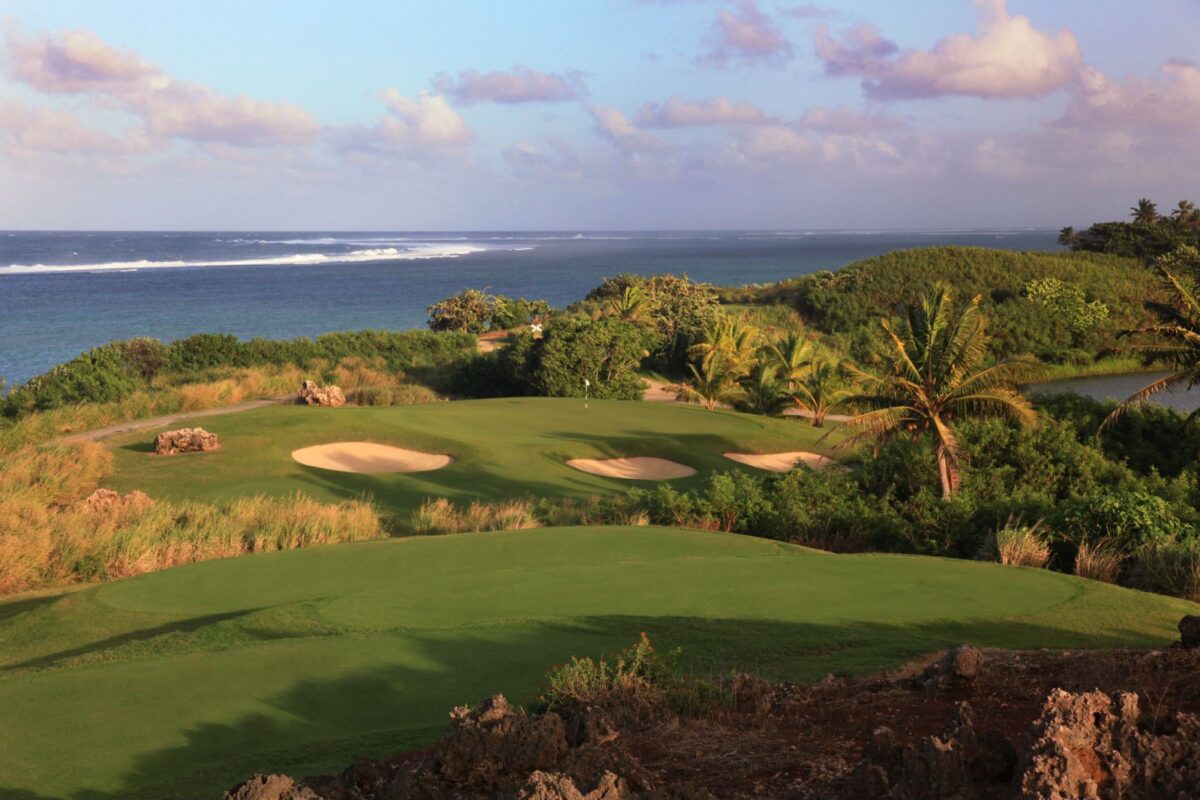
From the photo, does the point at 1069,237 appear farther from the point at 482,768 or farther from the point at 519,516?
the point at 482,768

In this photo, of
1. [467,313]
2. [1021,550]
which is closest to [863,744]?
[1021,550]

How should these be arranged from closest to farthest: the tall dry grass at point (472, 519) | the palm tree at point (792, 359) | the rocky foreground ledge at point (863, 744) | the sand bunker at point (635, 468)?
the rocky foreground ledge at point (863, 744), the tall dry grass at point (472, 519), the sand bunker at point (635, 468), the palm tree at point (792, 359)

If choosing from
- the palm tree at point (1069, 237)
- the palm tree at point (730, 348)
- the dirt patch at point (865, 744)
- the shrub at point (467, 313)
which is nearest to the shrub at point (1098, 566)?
the dirt patch at point (865, 744)

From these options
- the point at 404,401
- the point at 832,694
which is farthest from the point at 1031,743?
the point at 404,401

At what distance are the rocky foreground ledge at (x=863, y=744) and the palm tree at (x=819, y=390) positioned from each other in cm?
→ 3310

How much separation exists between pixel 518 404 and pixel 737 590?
2328cm

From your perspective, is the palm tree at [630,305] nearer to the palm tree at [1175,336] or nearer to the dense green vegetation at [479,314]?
the dense green vegetation at [479,314]

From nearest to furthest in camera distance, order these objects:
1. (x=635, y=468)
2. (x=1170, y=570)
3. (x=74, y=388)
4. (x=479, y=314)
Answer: (x=1170, y=570), (x=635, y=468), (x=74, y=388), (x=479, y=314)

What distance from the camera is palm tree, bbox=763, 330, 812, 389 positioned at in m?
41.3

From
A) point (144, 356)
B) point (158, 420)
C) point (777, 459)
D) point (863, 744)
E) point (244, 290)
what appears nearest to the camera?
point (863, 744)

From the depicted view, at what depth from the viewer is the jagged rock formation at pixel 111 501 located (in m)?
17.3

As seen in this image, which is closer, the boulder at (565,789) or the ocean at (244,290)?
the boulder at (565,789)

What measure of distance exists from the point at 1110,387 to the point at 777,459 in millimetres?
32096

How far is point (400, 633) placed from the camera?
7.86 meters
